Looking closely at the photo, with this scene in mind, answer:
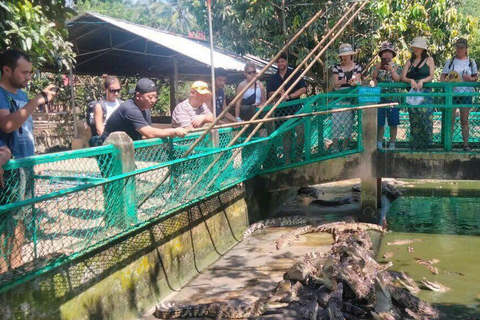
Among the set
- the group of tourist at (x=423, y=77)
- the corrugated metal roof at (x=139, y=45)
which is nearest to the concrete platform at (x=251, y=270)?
the group of tourist at (x=423, y=77)

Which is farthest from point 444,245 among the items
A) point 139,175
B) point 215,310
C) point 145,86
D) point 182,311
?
point 145,86

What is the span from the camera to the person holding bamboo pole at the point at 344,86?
7633mm

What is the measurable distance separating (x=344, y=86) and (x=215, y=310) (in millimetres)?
4342

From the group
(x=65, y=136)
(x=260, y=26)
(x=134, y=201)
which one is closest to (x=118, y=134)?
(x=134, y=201)

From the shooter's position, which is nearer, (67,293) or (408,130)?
(67,293)

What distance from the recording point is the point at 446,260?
6.52 metres

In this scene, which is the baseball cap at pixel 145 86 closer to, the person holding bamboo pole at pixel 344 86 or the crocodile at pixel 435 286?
the person holding bamboo pole at pixel 344 86

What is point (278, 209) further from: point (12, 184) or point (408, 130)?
point (12, 184)

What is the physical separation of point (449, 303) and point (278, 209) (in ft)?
13.8

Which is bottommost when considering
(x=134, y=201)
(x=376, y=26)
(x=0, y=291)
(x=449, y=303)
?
(x=449, y=303)

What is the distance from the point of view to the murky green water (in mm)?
5383

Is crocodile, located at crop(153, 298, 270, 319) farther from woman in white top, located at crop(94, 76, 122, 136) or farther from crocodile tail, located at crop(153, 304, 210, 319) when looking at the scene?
woman in white top, located at crop(94, 76, 122, 136)

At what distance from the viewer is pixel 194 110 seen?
20.7 ft

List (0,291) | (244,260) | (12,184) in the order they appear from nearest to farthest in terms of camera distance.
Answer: (0,291) → (12,184) → (244,260)
